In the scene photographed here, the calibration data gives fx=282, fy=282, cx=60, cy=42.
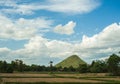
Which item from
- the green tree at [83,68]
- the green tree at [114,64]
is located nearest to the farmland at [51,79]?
the green tree at [114,64]

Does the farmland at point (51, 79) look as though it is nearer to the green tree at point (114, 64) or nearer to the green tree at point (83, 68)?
the green tree at point (114, 64)

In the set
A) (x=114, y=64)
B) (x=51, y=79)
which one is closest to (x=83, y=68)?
(x=114, y=64)

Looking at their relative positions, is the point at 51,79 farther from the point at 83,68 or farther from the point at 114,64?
the point at 83,68

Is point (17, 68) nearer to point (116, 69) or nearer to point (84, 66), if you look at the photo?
point (84, 66)

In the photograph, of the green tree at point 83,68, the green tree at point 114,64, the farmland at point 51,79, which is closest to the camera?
the farmland at point 51,79

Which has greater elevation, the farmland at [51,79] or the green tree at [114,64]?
the green tree at [114,64]

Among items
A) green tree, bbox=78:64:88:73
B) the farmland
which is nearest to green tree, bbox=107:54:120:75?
green tree, bbox=78:64:88:73

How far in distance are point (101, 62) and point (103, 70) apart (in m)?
5.04

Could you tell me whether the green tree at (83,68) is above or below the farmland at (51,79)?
above

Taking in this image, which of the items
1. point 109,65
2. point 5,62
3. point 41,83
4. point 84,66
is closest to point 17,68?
point 5,62

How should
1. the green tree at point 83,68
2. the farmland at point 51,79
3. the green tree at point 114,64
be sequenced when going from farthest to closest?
the green tree at point 83,68
the green tree at point 114,64
the farmland at point 51,79

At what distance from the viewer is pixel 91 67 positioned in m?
175

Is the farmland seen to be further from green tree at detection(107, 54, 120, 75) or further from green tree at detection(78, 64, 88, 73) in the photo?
green tree at detection(78, 64, 88, 73)

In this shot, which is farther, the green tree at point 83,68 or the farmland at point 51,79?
the green tree at point 83,68
